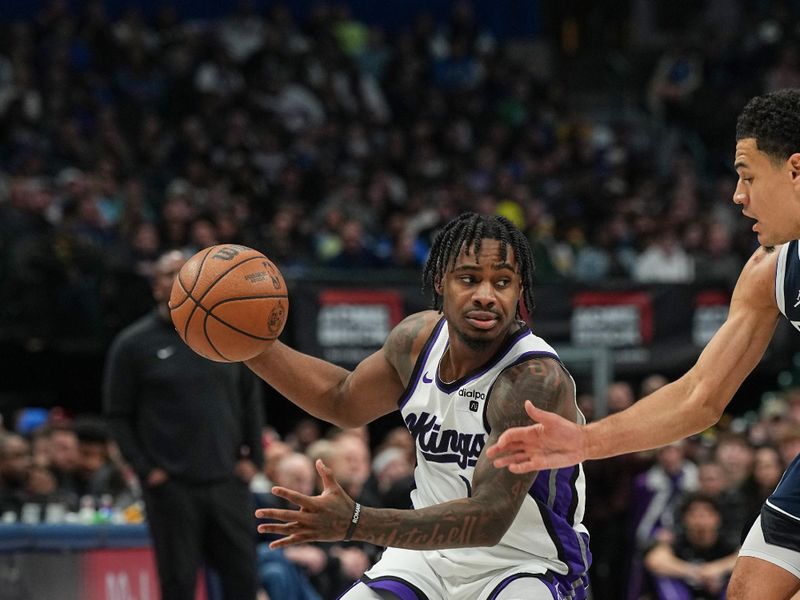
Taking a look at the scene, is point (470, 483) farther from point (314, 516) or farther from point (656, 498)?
point (656, 498)

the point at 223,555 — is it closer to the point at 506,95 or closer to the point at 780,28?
the point at 506,95

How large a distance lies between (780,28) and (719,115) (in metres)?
1.91

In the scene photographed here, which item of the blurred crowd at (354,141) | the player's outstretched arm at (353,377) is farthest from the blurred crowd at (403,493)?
the player's outstretched arm at (353,377)

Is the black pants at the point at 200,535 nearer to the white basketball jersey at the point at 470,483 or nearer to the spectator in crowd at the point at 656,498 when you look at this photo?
the white basketball jersey at the point at 470,483

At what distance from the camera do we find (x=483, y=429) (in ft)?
15.1

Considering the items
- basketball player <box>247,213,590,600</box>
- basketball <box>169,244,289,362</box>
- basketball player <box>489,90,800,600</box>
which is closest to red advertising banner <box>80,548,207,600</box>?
basketball <box>169,244,289,362</box>

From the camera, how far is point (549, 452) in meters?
4.12

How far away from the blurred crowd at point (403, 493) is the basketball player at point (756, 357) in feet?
14.3

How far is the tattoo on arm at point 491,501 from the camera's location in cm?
411

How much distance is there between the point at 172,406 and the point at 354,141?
9.10m

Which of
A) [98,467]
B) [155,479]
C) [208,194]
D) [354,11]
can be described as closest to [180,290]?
[155,479]

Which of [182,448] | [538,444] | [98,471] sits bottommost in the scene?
[98,471]

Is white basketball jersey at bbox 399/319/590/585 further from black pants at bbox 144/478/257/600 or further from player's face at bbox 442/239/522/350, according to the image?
black pants at bbox 144/478/257/600

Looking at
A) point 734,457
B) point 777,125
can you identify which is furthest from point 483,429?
point 734,457
